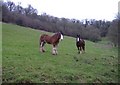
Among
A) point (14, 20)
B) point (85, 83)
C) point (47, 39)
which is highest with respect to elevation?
point (14, 20)

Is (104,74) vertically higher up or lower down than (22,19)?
lower down

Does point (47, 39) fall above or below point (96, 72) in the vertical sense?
above

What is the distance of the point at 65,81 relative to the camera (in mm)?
9516

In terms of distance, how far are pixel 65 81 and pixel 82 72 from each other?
1.94 metres

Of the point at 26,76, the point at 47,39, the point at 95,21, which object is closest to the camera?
the point at 26,76

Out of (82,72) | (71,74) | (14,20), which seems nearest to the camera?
(71,74)

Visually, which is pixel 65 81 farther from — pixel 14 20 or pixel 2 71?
pixel 14 20

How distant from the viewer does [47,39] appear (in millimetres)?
17609

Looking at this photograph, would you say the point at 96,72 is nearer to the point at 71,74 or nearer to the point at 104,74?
the point at 104,74

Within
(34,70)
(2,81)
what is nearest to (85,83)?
(34,70)

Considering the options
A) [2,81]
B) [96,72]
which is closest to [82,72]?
[96,72]

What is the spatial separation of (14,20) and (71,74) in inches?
2438

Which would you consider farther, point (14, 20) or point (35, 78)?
point (14, 20)

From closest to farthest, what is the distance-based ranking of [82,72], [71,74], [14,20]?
1. [71,74]
2. [82,72]
3. [14,20]
